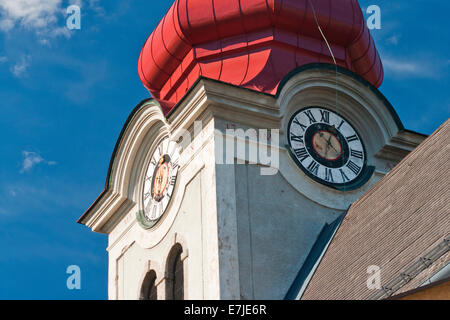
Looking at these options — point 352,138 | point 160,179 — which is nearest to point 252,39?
point 352,138

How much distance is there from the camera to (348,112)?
1827 centimetres

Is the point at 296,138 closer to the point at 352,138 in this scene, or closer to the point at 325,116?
the point at 325,116

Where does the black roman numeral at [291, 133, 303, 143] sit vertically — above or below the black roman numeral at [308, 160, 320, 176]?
above

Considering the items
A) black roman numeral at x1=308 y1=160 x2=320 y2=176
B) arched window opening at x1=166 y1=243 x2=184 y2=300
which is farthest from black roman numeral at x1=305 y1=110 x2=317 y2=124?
arched window opening at x1=166 y1=243 x2=184 y2=300

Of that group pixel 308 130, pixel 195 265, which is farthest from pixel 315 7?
pixel 195 265

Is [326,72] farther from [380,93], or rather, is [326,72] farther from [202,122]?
[202,122]

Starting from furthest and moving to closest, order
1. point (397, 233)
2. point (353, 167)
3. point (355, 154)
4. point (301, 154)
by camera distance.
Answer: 1. point (355, 154)
2. point (353, 167)
3. point (301, 154)
4. point (397, 233)

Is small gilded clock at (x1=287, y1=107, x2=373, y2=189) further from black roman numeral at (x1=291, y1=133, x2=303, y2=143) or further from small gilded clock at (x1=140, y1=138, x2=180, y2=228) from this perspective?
small gilded clock at (x1=140, y1=138, x2=180, y2=228)

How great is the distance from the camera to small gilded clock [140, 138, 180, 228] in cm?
1770

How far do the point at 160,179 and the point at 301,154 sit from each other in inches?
86.5

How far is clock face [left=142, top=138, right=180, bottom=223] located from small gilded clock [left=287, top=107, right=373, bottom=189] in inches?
70.9

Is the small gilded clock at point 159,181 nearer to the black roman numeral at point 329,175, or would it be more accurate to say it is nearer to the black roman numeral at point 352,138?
the black roman numeral at point 329,175

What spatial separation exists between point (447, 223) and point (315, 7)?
231 inches

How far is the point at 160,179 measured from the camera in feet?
59.2
